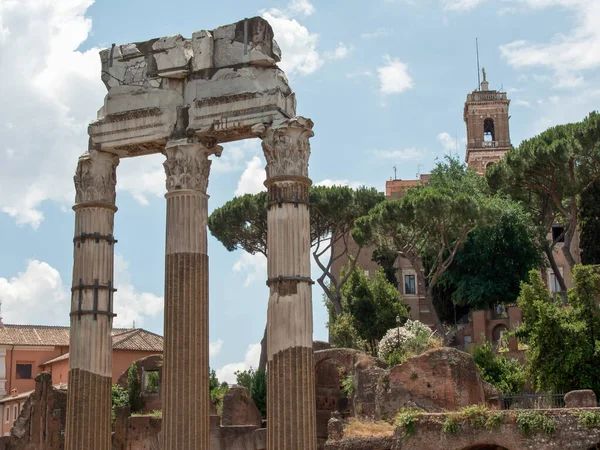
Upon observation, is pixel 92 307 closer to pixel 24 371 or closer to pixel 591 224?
pixel 591 224

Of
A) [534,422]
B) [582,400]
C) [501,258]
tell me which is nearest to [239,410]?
[534,422]

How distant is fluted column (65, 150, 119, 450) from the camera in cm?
1377

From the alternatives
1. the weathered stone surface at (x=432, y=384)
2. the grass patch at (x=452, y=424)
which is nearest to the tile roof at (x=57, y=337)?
the weathered stone surface at (x=432, y=384)

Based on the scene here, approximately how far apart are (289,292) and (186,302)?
1.54 m

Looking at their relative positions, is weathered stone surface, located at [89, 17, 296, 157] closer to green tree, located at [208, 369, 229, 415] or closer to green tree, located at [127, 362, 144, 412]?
green tree, located at [208, 369, 229, 415]

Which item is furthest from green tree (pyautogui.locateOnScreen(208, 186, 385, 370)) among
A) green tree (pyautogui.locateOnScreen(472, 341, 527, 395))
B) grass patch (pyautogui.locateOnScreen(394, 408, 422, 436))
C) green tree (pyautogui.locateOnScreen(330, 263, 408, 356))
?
grass patch (pyautogui.locateOnScreen(394, 408, 422, 436))

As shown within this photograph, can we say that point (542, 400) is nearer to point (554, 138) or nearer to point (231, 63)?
point (231, 63)

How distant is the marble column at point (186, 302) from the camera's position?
12953 mm

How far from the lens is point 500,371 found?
89.9 feet

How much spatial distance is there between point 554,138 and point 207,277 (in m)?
24.0

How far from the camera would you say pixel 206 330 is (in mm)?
13367

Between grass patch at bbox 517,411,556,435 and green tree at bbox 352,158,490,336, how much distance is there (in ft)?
47.8

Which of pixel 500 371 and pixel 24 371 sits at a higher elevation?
pixel 24 371

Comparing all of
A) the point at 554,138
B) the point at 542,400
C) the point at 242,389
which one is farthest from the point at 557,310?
the point at 554,138
